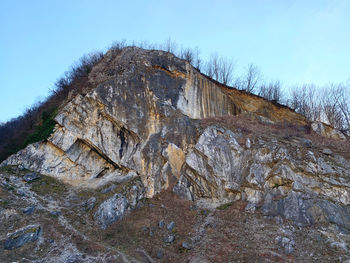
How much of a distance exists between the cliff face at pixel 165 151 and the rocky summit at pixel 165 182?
74 millimetres

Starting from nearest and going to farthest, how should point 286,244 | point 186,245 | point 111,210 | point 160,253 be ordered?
1. point 286,244
2. point 160,253
3. point 186,245
4. point 111,210

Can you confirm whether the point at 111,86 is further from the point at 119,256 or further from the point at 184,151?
the point at 119,256

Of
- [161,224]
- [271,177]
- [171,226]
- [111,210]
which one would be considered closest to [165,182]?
[161,224]

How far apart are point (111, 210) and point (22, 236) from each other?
14.9 ft

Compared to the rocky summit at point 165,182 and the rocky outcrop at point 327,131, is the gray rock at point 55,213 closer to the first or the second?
the rocky summit at point 165,182

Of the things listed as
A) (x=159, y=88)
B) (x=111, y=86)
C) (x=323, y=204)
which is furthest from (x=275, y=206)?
(x=111, y=86)

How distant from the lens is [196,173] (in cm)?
1730

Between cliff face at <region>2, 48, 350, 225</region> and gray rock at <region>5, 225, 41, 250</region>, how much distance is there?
519 centimetres

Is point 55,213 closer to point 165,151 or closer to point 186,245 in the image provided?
point 186,245

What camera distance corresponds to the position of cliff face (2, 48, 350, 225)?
1577 centimetres

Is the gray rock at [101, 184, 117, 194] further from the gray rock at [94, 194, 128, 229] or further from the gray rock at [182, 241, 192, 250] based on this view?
the gray rock at [182, 241, 192, 250]

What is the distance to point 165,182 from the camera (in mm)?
17375

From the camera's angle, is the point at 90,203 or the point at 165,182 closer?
the point at 90,203

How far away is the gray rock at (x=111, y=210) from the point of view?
1439 cm
